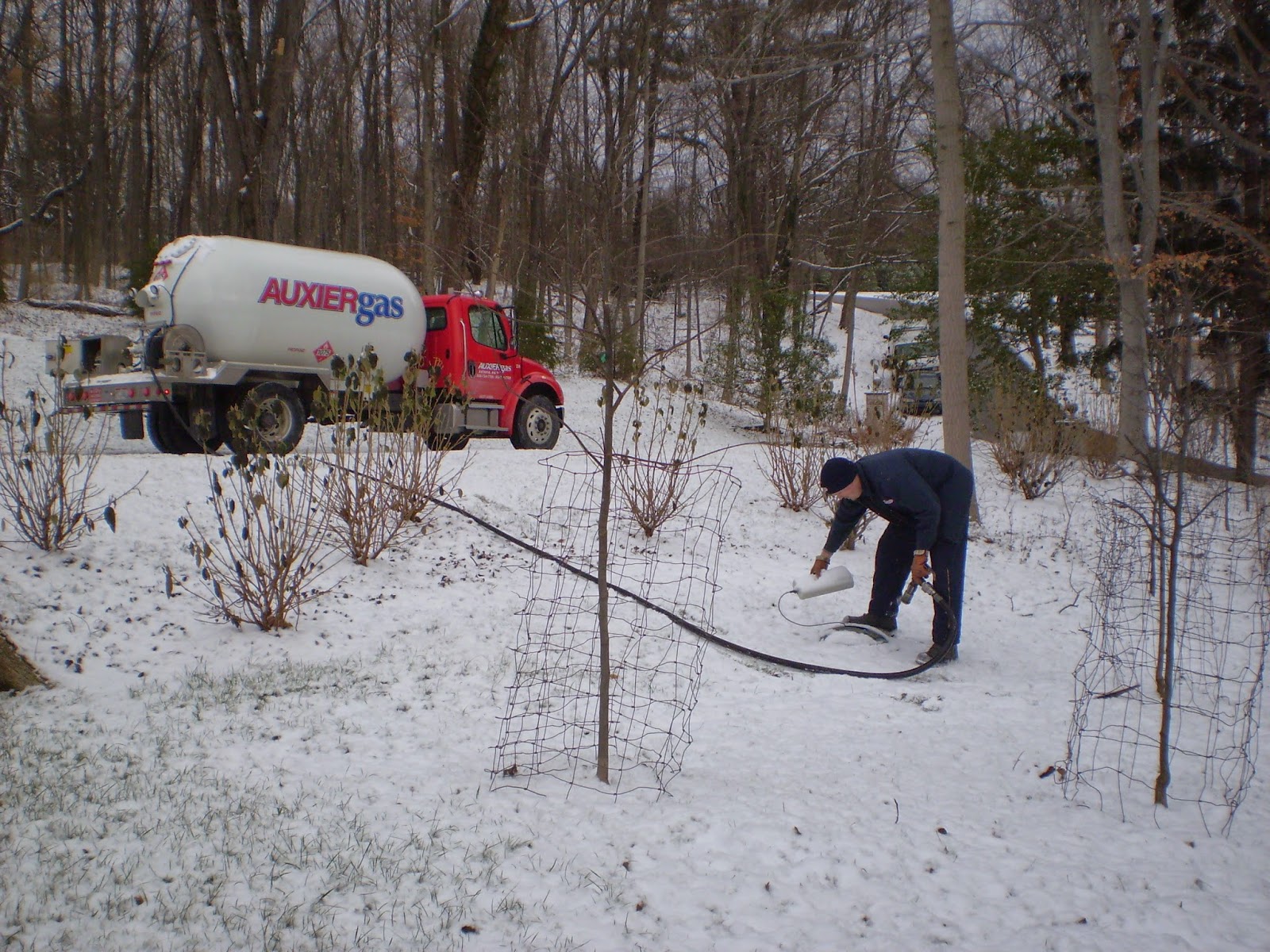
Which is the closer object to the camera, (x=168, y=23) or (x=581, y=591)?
(x=581, y=591)

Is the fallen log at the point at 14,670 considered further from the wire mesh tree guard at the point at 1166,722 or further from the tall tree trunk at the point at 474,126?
the tall tree trunk at the point at 474,126

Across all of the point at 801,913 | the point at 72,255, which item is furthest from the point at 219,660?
the point at 72,255

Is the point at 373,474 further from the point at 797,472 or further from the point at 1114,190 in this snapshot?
the point at 1114,190

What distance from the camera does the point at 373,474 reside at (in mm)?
7059

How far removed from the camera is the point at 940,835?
3127mm

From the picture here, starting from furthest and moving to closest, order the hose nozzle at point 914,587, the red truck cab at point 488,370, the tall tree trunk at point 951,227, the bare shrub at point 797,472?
the red truck cab at point 488,370
the bare shrub at point 797,472
the tall tree trunk at point 951,227
the hose nozzle at point 914,587

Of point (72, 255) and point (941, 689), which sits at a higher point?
point (72, 255)

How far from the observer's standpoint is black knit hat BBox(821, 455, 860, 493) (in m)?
5.36

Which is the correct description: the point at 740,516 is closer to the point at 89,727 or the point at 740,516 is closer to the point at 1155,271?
the point at 89,727

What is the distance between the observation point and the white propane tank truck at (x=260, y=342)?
869 cm

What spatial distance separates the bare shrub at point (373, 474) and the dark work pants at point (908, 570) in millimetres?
3307

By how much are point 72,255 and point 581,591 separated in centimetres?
2941

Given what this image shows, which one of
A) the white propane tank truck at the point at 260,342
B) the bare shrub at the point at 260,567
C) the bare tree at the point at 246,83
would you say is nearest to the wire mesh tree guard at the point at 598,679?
the bare shrub at the point at 260,567

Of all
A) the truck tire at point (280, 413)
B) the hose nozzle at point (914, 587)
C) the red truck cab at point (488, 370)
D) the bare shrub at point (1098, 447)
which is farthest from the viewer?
the bare shrub at point (1098, 447)
